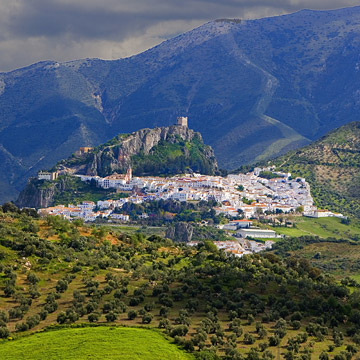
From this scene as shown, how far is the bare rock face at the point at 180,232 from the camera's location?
117 meters

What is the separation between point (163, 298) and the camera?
45562 millimetres

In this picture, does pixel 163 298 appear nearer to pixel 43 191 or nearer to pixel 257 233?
pixel 257 233

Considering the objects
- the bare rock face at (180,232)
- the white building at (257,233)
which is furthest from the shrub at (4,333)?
the white building at (257,233)

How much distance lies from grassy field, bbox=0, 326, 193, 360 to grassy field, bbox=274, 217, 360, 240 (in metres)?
84.0

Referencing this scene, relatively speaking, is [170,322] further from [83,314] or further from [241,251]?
[241,251]

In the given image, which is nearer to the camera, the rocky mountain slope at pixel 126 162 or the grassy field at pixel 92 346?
the grassy field at pixel 92 346

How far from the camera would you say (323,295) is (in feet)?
170

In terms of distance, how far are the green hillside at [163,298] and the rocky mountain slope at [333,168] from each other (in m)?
94.3

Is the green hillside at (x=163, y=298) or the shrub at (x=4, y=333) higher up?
the green hillside at (x=163, y=298)

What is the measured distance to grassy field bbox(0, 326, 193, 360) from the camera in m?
35.5

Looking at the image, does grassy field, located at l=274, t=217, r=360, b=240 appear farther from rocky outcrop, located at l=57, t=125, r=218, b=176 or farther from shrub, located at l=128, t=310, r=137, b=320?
shrub, located at l=128, t=310, r=137, b=320

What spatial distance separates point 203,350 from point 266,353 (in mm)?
2986

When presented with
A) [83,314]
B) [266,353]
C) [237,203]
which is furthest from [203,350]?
[237,203]

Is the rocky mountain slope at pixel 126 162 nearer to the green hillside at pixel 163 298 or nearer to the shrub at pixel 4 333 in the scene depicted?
the green hillside at pixel 163 298
